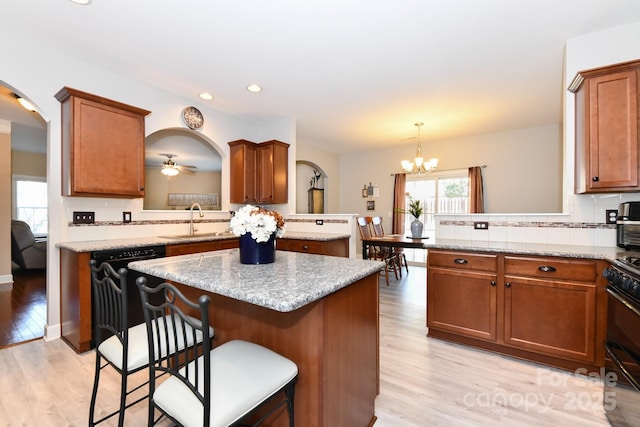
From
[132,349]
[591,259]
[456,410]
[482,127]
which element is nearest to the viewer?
[132,349]

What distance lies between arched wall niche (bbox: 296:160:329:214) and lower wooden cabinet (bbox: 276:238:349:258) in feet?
8.67

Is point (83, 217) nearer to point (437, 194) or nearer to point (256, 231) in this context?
point (256, 231)

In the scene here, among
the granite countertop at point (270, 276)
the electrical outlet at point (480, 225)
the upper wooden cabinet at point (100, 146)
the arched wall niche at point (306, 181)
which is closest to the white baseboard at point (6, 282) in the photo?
the upper wooden cabinet at point (100, 146)

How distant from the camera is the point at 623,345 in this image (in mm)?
1503

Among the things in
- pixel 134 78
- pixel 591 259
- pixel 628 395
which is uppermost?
pixel 134 78

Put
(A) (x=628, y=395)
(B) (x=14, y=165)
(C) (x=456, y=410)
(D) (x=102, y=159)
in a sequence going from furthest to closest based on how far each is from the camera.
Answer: (B) (x=14, y=165)
(D) (x=102, y=159)
(C) (x=456, y=410)
(A) (x=628, y=395)

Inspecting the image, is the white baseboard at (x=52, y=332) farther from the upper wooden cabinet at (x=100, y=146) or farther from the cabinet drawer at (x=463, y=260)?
the cabinet drawer at (x=463, y=260)

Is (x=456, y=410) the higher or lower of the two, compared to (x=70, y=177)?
lower

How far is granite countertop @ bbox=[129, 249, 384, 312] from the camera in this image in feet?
3.37

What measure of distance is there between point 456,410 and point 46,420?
93.9 inches

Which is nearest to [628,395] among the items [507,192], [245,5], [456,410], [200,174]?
[456,410]

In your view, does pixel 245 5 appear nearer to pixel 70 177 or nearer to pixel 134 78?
pixel 134 78

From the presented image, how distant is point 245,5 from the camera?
2082 millimetres

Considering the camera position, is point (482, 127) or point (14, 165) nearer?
point (482, 127)
